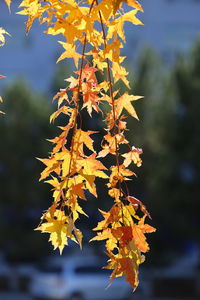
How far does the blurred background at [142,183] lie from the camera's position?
13.7 metres

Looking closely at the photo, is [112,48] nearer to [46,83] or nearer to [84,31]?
[84,31]

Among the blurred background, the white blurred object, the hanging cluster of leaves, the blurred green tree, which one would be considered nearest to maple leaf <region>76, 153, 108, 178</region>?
the hanging cluster of leaves

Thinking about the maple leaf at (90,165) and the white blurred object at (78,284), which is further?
the white blurred object at (78,284)

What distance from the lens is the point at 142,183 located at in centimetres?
1473

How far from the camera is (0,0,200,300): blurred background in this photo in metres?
13.7

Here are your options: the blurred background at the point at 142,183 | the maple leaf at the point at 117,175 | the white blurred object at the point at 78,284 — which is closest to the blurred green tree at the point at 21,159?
the blurred background at the point at 142,183

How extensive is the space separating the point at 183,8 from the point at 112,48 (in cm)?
2229

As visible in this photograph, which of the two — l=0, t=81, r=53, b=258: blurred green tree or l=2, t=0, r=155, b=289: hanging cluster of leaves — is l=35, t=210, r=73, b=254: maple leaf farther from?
l=0, t=81, r=53, b=258: blurred green tree

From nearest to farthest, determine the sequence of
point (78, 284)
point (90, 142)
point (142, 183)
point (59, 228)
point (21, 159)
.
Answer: point (59, 228), point (90, 142), point (78, 284), point (142, 183), point (21, 159)

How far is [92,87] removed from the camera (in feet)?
5.86

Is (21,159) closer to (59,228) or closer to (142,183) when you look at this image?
(142,183)

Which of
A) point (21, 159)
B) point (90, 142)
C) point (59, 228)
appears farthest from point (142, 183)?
point (59, 228)

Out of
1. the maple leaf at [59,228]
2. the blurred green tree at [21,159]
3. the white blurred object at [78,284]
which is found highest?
the maple leaf at [59,228]

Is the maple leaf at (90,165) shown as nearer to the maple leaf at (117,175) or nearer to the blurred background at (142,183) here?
the maple leaf at (117,175)
